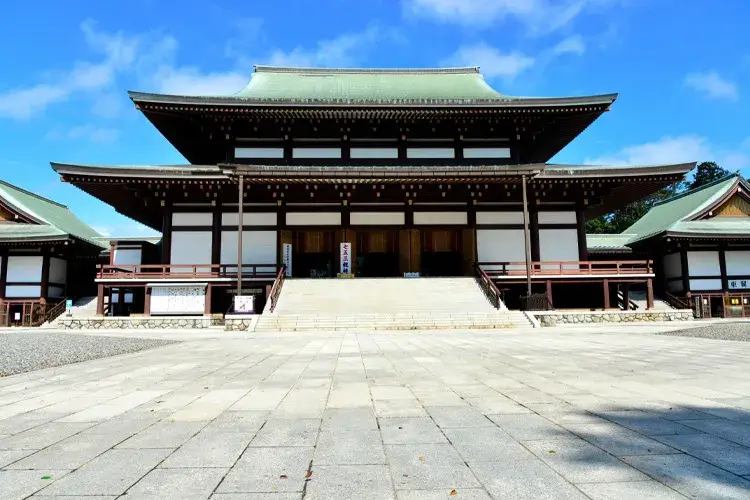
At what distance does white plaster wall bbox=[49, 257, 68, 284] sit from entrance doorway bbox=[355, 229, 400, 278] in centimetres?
1535

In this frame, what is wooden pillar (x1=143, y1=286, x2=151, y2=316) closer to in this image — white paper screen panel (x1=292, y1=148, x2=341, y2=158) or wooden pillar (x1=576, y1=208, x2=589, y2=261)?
white paper screen panel (x1=292, y1=148, x2=341, y2=158)

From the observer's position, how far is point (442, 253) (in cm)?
2478

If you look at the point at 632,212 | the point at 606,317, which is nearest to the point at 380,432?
the point at 606,317

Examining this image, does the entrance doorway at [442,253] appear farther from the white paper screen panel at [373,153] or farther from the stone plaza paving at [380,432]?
the stone plaza paving at [380,432]

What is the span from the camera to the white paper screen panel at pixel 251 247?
69.6 feet

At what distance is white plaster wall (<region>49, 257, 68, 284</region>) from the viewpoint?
22.2m

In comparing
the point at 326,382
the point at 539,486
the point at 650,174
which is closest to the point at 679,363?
the point at 326,382

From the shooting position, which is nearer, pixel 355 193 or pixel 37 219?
pixel 355 193

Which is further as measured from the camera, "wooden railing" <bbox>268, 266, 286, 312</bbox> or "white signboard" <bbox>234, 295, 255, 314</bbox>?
"wooden railing" <bbox>268, 266, 286, 312</bbox>

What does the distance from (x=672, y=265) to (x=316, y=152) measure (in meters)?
19.9

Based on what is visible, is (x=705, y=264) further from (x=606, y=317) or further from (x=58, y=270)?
(x=58, y=270)

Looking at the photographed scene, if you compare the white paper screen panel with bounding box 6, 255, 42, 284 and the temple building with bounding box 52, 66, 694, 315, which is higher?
the temple building with bounding box 52, 66, 694, 315

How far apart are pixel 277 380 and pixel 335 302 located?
1207cm

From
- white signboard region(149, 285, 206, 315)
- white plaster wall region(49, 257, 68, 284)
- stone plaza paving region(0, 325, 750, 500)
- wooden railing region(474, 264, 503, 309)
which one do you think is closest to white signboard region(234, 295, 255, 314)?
white signboard region(149, 285, 206, 315)
